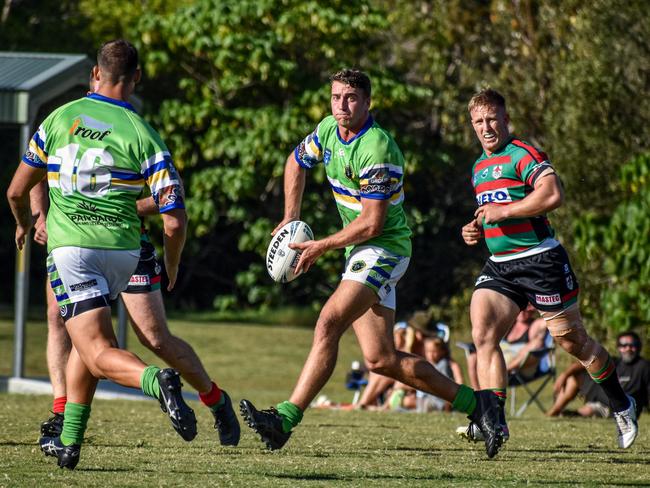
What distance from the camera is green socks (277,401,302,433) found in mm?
6816

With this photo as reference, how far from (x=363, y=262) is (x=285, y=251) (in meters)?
0.47

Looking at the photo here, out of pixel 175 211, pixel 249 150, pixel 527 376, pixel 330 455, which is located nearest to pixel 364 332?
pixel 330 455

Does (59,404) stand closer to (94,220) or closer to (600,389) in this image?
(94,220)

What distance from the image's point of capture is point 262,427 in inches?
263

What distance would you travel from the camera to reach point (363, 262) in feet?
23.4

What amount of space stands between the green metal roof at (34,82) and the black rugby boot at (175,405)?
8518 mm

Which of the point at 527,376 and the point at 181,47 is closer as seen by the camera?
the point at 527,376

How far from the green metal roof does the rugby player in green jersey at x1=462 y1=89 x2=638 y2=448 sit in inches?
278

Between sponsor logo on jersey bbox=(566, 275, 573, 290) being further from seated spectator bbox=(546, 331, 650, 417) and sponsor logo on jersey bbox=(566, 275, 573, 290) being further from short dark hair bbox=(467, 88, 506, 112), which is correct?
seated spectator bbox=(546, 331, 650, 417)

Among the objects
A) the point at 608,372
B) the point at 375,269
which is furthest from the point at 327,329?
the point at 608,372

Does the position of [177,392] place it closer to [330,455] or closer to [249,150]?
[330,455]

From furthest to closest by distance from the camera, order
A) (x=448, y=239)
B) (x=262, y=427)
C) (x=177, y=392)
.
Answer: (x=448, y=239)
(x=262, y=427)
(x=177, y=392)

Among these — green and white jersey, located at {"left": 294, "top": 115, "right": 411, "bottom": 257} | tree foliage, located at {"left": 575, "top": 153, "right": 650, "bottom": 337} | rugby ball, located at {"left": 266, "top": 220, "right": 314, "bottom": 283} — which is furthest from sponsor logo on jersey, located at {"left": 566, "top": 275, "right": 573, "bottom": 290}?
tree foliage, located at {"left": 575, "top": 153, "right": 650, "bottom": 337}

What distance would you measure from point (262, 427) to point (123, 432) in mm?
2455
